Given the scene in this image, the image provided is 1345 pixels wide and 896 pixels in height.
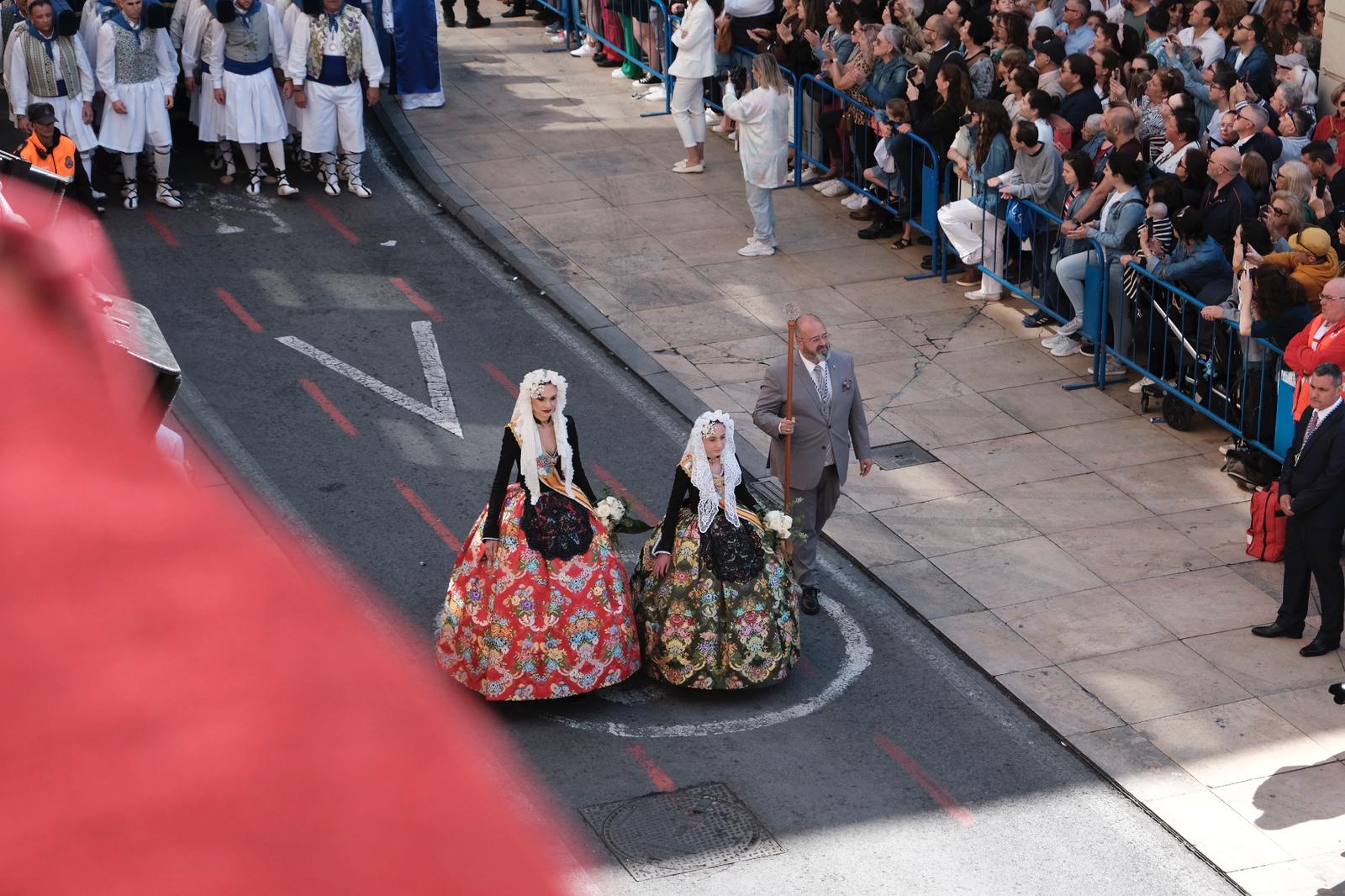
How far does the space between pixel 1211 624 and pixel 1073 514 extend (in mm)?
1648

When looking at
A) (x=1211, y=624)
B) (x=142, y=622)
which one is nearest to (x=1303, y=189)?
(x=1211, y=624)

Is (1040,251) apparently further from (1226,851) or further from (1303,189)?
(1226,851)

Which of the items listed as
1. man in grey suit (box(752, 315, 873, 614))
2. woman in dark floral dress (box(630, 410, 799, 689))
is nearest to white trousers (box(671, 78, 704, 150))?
man in grey suit (box(752, 315, 873, 614))

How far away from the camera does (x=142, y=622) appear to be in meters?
0.58

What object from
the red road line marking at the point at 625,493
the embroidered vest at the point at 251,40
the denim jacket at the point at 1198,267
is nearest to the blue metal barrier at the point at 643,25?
the embroidered vest at the point at 251,40

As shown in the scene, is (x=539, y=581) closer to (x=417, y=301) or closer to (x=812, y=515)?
(x=812, y=515)

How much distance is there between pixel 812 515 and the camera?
1060cm

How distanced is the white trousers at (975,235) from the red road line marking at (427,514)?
5.99 meters

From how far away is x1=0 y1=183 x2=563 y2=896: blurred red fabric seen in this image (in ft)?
1.86

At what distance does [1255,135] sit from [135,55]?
433 inches

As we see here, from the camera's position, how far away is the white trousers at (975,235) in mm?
15586

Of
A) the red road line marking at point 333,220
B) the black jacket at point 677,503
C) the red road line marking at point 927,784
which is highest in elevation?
the black jacket at point 677,503

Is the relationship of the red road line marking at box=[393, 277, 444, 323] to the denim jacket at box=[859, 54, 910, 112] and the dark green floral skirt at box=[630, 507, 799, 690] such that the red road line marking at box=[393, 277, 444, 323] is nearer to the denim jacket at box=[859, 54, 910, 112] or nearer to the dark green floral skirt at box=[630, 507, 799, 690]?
the denim jacket at box=[859, 54, 910, 112]

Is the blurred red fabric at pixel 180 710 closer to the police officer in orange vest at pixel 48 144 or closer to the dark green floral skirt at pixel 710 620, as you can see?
the dark green floral skirt at pixel 710 620
